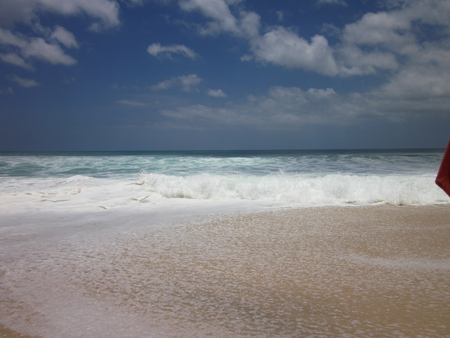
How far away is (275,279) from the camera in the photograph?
2.36 meters

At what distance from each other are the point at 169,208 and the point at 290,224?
7.84ft

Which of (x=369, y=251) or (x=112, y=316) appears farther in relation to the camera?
(x=369, y=251)

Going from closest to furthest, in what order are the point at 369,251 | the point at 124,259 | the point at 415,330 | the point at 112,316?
the point at 415,330
the point at 112,316
the point at 124,259
the point at 369,251

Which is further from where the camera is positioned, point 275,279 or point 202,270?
point 202,270

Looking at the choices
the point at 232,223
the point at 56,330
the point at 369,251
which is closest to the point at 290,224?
the point at 232,223

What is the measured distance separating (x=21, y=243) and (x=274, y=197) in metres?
4.56

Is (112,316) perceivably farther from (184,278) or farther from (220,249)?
(220,249)

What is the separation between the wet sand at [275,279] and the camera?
173 cm

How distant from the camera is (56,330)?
1.69 m

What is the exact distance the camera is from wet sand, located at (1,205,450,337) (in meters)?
1.73

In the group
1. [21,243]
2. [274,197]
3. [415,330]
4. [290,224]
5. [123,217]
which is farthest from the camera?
[274,197]

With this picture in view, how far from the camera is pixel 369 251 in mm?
3070

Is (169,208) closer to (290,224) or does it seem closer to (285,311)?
(290,224)

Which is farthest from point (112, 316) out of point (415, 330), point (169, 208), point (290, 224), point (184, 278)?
point (169, 208)
